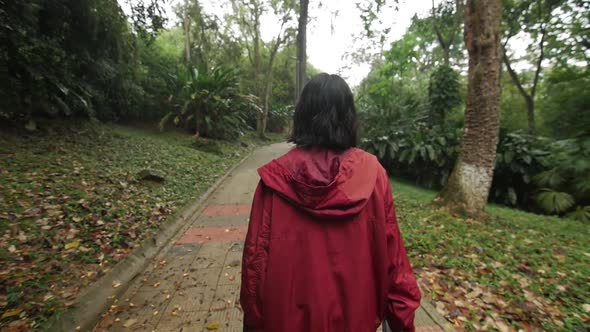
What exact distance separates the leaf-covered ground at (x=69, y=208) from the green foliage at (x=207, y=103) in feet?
13.5

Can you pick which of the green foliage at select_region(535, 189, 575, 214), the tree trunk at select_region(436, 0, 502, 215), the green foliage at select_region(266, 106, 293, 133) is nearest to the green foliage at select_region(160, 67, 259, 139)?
the tree trunk at select_region(436, 0, 502, 215)

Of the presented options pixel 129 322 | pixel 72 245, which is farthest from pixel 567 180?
pixel 72 245

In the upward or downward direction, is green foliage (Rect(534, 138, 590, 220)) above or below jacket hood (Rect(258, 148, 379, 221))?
below

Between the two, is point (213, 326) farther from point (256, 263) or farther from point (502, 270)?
point (502, 270)

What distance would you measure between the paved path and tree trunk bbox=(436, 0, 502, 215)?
2.67 metres

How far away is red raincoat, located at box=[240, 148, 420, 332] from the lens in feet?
3.72

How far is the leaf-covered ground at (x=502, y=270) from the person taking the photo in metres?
2.40

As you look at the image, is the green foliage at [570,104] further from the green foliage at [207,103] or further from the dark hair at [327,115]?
the green foliage at [207,103]

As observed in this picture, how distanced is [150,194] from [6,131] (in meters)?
3.28

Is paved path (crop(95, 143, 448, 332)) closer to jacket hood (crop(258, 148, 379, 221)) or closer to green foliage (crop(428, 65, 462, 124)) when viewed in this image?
jacket hood (crop(258, 148, 379, 221))

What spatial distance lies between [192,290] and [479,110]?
4588 mm

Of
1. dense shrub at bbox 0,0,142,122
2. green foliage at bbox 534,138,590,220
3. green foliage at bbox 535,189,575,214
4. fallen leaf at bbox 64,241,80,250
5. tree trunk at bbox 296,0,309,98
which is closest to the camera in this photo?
fallen leaf at bbox 64,241,80,250

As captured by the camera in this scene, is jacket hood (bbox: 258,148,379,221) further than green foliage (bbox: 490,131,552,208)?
No

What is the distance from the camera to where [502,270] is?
3.02m
